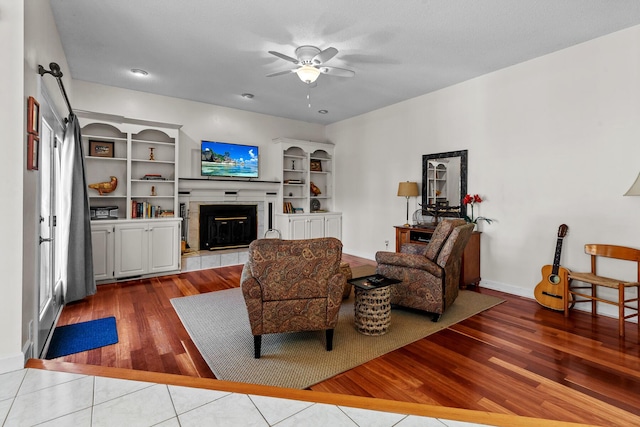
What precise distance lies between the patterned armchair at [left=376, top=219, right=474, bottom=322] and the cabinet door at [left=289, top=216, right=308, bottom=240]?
311cm

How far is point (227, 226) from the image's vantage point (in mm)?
5867

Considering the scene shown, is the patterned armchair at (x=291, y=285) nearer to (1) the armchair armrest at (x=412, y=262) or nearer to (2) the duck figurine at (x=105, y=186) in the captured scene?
(1) the armchair armrest at (x=412, y=262)

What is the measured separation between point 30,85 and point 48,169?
1519 millimetres

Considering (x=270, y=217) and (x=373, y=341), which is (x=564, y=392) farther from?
(x=270, y=217)

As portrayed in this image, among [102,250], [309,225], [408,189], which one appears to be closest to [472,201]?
[408,189]

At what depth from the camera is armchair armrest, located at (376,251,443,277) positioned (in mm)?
3013

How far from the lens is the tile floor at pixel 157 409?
3.95 ft

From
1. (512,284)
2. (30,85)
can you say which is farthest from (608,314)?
(30,85)

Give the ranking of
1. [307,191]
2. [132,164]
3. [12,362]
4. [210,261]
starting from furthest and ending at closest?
[307,191] < [210,261] < [132,164] < [12,362]

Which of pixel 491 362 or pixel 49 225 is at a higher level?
pixel 49 225

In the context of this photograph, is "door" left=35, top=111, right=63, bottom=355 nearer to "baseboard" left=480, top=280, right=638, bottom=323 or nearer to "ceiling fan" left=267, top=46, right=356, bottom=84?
"ceiling fan" left=267, top=46, right=356, bottom=84

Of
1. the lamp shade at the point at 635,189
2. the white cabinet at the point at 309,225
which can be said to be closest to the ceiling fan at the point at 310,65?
the lamp shade at the point at 635,189

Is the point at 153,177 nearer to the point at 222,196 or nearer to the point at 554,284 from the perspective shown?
the point at 222,196

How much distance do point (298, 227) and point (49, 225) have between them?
12.8 ft
